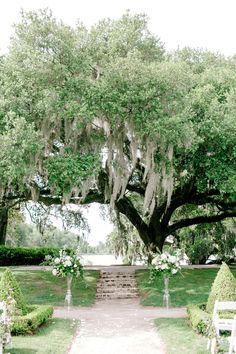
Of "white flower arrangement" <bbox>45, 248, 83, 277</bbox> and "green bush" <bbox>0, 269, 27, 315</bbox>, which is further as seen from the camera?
"white flower arrangement" <bbox>45, 248, 83, 277</bbox>

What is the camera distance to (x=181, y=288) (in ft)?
60.5

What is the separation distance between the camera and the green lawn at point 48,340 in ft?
29.4

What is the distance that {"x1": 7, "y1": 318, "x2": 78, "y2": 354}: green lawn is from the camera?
8.95m

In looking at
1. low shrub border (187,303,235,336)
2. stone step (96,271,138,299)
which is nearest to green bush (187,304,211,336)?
low shrub border (187,303,235,336)

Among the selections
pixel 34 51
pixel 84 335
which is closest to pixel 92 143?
pixel 34 51

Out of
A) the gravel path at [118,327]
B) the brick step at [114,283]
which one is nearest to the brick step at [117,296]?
the gravel path at [118,327]

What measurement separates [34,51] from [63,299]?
8.70 metres

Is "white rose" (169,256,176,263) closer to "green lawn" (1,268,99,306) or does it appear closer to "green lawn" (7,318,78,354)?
"green lawn" (1,268,99,306)

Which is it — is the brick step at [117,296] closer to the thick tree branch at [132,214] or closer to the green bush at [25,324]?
the thick tree branch at [132,214]

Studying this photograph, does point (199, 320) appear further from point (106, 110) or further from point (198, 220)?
point (198, 220)

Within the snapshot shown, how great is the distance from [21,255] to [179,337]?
2060cm

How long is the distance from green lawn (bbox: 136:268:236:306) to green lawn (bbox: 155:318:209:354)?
12.6ft

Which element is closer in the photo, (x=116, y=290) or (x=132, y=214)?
(x=116, y=290)

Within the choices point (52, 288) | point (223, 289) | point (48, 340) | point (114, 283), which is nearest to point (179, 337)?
point (223, 289)
